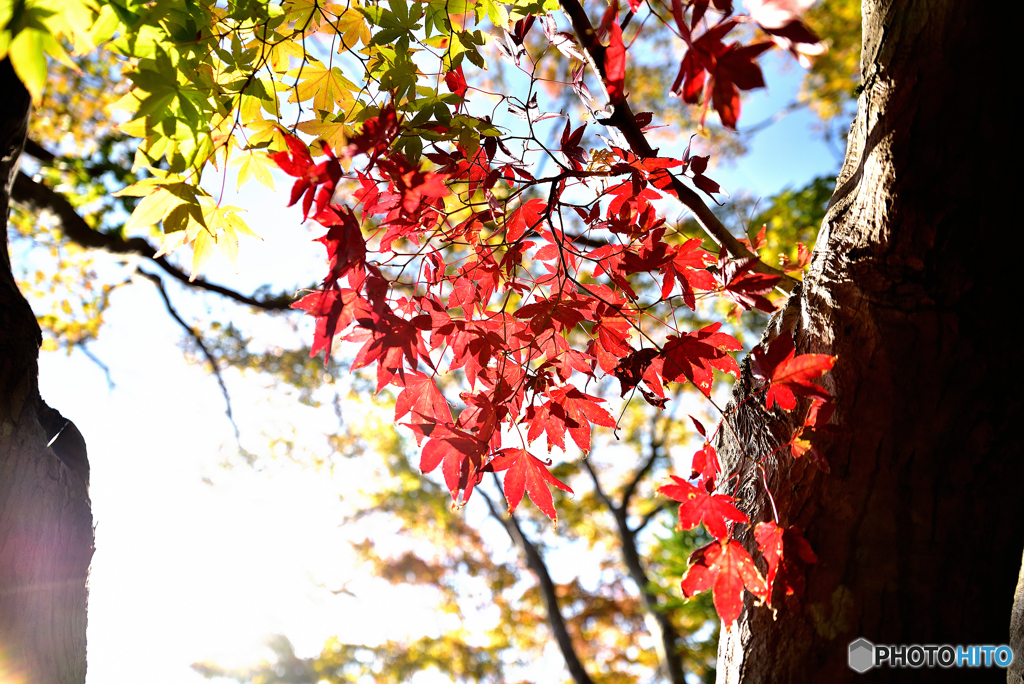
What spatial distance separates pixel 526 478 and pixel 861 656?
19.0 inches

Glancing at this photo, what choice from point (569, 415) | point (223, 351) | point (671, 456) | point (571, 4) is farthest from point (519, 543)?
point (571, 4)

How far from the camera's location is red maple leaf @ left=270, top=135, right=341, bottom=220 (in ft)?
2.12

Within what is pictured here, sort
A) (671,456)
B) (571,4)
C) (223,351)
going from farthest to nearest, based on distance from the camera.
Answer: (671,456)
(223,351)
(571,4)

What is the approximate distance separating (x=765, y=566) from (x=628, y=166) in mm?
588

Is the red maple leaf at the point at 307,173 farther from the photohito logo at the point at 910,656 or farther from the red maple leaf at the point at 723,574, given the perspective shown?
the photohito logo at the point at 910,656

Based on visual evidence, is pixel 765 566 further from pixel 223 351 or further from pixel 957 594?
pixel 223 351

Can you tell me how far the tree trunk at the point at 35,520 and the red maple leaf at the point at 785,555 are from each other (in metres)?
1.04

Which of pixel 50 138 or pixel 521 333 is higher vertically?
pixel 50 138

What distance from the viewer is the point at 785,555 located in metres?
0.69

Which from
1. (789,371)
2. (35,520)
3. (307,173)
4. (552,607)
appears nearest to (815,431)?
(789,371)

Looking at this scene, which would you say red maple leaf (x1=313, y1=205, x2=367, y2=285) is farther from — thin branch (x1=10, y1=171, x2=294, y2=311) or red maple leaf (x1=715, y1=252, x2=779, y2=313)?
thin branch (x1=10, y1=171, x2=294, y2=311)

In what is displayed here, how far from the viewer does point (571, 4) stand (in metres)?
0.77

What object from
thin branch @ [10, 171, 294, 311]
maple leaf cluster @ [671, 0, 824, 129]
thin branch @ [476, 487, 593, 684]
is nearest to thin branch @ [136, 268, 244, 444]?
thin branch @ [10, 171, 294, 311]

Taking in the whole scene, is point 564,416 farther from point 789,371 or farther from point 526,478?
point 789,371
